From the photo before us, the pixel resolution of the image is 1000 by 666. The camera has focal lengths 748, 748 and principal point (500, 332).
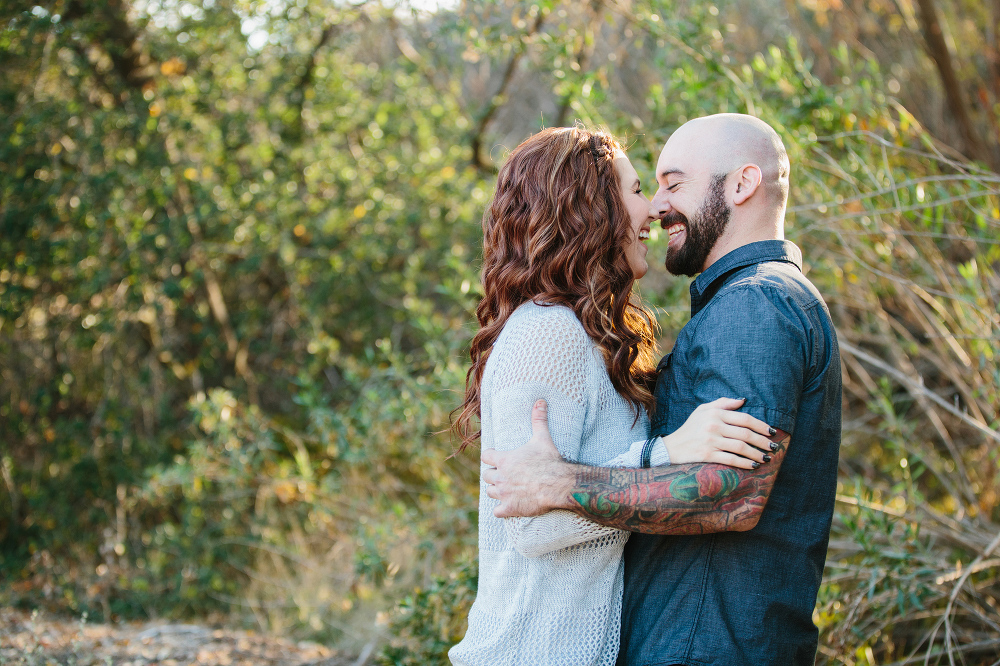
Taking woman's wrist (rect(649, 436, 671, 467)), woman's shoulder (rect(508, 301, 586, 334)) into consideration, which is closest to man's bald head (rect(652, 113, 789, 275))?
woman's shoulder (rect(508, 301, 586, 334))

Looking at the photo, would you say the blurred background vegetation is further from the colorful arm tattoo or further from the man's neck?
the colorful arm tattoo

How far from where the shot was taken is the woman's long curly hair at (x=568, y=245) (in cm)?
177

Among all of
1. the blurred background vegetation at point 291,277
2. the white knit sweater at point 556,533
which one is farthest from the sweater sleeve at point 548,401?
the blurred background vegetation at point 291,277

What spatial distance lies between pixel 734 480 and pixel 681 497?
0.11 m

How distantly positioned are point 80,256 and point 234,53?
169 cm

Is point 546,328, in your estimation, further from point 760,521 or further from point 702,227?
point 760,521

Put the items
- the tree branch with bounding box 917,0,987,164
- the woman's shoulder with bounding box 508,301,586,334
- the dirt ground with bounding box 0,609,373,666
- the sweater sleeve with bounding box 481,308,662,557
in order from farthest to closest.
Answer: the tree branch with bounding box 917,0,987,164
the dirt ground with bounding box 0,609,373,666
the woman's shoulder with bounding box 508,301,586,334
the sweater sleeve with bounding box 481,308,662,557

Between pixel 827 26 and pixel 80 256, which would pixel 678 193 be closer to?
pixel 80 256

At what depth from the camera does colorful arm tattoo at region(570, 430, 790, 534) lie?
1484 millimetres

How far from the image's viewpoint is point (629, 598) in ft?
5.59

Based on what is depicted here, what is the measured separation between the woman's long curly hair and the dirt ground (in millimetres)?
2368

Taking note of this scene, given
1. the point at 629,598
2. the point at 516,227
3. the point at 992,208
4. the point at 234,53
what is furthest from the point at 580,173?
the point at 234,53

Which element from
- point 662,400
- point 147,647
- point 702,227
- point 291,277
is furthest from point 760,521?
point 291,277

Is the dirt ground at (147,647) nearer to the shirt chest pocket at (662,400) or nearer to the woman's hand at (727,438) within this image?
the shirt chest pocket at (662,400)
